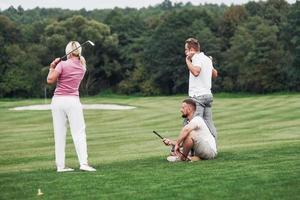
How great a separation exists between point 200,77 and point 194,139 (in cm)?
134

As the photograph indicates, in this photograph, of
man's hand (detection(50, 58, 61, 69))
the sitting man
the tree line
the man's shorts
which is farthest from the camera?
the tree line

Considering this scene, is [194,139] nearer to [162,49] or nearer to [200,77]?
[200,77]

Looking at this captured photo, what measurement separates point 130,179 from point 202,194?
1.71 meters

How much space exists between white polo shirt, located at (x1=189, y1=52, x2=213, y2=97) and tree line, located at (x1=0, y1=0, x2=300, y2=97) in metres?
67.2

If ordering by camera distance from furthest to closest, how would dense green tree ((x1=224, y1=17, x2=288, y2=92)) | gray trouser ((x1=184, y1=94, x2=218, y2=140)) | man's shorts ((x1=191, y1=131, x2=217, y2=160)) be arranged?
dense green tree ((x1=224, y1=17, x2=288, y2=92)), gray trouser ((x1=184, y1=94, x2=218, y2=140)), man's shorts ((x1=191, y1=131, x2=217, y2=160))

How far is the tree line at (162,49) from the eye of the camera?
81.2 m

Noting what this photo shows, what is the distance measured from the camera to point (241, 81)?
83.0m

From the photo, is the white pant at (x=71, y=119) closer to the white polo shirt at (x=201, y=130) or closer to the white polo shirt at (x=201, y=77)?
the white polo shirt at (x=201, y=130)

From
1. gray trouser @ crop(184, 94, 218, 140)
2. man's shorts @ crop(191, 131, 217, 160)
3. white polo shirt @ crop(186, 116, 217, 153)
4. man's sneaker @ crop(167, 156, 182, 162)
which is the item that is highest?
gray trouser @ crop(184, 94, 218, 140)

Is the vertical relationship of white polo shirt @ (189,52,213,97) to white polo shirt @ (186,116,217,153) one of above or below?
above

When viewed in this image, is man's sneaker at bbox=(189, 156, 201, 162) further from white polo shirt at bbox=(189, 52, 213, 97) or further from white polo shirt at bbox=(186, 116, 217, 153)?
white polo shirt at bbox=(189, 52, 213, 97)

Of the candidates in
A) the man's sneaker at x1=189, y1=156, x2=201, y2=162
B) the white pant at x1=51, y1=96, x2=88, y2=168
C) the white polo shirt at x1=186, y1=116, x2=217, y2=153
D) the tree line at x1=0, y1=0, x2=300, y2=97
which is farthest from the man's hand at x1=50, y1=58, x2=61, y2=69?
the tree line at x1=0, y1=0, x2=300, y2=97

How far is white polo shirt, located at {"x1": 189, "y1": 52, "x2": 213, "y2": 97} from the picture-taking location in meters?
12.1

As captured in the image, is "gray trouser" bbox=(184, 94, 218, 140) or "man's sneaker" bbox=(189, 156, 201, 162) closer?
"man's sneaker" bbox=(189, 156, 201, 162)
